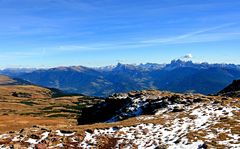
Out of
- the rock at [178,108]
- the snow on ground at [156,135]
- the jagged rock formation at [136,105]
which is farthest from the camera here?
the jagged rock formation at [136,105]

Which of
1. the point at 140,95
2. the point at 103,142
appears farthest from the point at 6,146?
the point at 140,95

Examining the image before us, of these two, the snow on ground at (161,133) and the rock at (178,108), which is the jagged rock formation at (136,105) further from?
the snow on ground at (161,133)

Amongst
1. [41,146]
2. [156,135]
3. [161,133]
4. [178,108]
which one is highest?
[178,108]

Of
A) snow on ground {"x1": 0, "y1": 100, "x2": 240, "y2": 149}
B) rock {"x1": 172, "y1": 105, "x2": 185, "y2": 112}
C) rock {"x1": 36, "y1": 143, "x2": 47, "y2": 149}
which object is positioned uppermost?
rock {"x1": 172, "y1": 105, "x2": 185, "y2": 112}

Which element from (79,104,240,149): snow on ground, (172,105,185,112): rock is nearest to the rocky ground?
(79,104,240,149): snow on ground

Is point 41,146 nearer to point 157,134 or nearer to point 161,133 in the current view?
point 157,134

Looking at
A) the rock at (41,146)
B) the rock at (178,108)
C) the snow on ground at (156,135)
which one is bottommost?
the rock at (41,146)

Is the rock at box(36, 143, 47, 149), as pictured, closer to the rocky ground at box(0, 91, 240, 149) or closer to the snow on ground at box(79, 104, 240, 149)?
the rocky ground at box(0, 91, 240, 149)

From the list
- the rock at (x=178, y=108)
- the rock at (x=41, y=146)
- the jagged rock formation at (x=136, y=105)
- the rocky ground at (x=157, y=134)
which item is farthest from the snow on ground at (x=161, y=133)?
the jagged rock formation at (x=136, y=105)

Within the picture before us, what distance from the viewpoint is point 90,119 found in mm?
86062

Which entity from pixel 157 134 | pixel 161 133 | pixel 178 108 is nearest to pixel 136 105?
pixel 178 108

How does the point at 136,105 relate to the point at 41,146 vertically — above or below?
above

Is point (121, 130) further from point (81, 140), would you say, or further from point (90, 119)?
point (90, 119)

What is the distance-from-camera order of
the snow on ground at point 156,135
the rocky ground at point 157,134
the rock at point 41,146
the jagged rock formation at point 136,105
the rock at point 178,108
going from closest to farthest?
the snow on ground at point 156,135 < the rocky ground at point 157,134 < the rock at point 41,146 < the rock at point 178,108 < the jagged rock formation at point 136,105
